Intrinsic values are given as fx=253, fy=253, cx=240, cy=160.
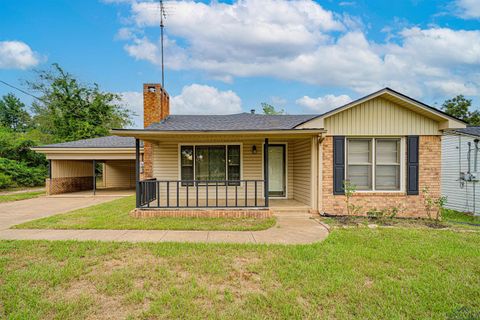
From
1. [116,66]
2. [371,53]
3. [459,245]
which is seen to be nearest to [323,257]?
[459,245]

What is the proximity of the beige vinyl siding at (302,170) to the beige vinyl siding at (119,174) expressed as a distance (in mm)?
11964

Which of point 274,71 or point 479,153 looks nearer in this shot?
point 479,153

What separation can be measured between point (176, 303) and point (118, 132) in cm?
522

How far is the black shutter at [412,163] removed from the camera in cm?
727

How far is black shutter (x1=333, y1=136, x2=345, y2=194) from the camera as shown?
7.25m

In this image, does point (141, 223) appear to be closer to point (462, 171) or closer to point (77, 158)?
point (77, 158)

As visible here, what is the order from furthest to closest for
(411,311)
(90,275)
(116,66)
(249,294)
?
(116,66) < (90,275) < (249,294) < (411,311)

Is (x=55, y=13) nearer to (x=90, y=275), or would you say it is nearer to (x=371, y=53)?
(x=90, y=275)

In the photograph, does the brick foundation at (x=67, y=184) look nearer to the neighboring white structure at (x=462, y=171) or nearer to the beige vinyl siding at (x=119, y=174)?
the beige vinyl siding at (x=119, y=174)

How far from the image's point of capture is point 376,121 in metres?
7.25

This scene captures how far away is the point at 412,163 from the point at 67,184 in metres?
15.9

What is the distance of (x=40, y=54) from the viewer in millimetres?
25391

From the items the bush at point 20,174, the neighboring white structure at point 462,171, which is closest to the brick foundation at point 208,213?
the neighboring white structure at point 462,171

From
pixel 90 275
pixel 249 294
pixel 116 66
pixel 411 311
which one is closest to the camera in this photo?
pixel 411 311
